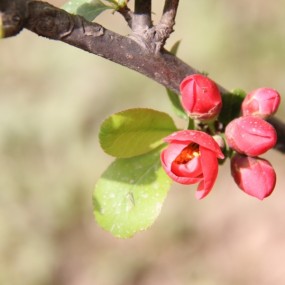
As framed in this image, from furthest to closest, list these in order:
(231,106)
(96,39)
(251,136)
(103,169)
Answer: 1. (103,169)
2. (231,106)
3. (251,136)
4. (96,39)

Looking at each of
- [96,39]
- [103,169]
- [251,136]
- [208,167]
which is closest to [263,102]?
[251,136]

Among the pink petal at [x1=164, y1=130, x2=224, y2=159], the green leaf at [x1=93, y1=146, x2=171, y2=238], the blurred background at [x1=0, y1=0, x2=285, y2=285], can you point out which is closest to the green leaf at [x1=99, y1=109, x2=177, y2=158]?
the green leaf at [x1=93, y1=146, x2=171, y2=238]

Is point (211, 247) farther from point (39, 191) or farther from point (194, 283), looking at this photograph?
point (39, 191)

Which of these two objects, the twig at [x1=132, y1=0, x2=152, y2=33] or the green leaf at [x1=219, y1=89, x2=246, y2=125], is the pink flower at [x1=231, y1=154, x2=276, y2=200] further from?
the twig at [x1=132, y1=0, x2=152, y2=33]

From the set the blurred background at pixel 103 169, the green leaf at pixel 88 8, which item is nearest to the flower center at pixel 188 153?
the green leaf at pixel 88 8

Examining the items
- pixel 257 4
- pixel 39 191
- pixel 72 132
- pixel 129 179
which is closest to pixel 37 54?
pixel 72 132

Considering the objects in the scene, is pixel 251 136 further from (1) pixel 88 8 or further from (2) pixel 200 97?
(1) pixel 88 8

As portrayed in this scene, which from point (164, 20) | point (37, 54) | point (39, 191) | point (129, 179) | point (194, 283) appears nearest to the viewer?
point (164, 20)
